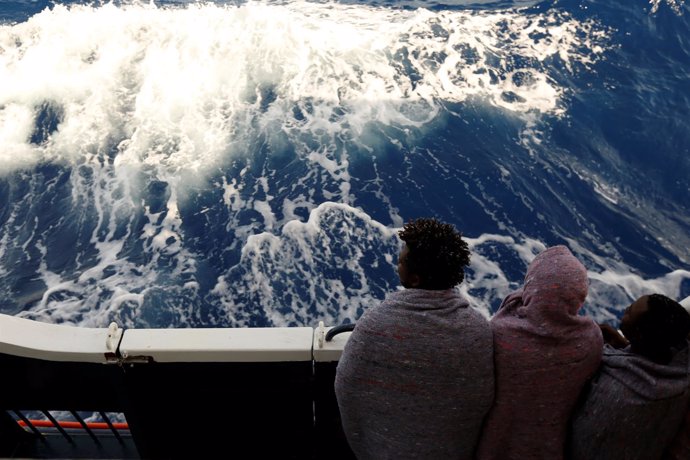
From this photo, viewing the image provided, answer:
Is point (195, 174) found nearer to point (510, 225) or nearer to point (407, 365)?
point (510, 225)

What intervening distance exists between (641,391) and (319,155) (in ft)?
32.6

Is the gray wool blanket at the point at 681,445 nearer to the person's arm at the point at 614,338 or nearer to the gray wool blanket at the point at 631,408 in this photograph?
the gray wool blanket at the point at 631,408

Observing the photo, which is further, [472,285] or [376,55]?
[376,55]

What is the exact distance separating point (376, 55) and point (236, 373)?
1344 centimetres

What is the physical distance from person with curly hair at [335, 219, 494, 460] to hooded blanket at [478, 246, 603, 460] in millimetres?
52

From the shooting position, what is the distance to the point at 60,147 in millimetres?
10883

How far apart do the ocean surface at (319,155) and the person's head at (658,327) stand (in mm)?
5935

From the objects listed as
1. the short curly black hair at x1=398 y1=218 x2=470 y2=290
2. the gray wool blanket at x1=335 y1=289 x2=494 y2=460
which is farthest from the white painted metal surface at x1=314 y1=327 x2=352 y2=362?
the short curly black hair at x1=398 y1=218 x2=470 y2=290

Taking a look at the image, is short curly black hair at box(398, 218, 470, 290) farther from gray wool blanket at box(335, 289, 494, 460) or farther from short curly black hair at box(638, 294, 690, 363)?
short curly black hair at box(638, 294, 690, 363)

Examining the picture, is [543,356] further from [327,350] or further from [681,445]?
[327,350]

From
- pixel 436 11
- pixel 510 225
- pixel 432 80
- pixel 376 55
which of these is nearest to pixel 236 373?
pixel 510 225

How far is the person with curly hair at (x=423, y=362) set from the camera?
144 centimetres

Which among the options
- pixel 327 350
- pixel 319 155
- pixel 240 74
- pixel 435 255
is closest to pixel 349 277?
pixel 319 155

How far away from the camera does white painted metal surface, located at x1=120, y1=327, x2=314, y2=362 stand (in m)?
1.85
